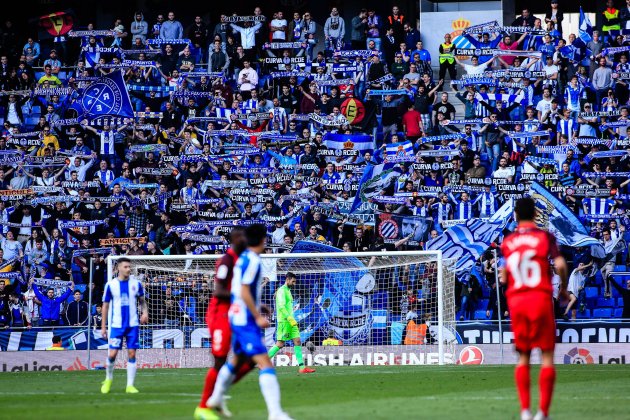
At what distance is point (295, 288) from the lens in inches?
975

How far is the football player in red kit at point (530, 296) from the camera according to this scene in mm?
10414

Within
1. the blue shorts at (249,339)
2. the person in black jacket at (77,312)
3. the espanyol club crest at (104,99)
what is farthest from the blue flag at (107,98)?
the blue shorts at (249,339)

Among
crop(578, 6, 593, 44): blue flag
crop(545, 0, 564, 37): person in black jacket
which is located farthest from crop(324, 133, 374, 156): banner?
crop(578, 6, 593, 44): blue flag

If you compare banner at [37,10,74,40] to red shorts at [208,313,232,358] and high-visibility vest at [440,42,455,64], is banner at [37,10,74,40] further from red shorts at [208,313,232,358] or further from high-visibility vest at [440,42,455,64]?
red shorts at [208,313,232,358]

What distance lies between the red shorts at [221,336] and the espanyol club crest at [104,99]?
62.9ft

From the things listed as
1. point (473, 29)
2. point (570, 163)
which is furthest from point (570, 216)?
point (473, 29)

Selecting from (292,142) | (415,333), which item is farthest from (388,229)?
(292,142)

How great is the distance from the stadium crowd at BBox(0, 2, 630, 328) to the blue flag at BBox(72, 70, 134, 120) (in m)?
0.08

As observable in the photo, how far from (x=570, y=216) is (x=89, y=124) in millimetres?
13528

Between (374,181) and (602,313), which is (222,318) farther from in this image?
(374,181)

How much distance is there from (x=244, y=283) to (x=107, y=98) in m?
20.7

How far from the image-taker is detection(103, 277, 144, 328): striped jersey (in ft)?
54.0

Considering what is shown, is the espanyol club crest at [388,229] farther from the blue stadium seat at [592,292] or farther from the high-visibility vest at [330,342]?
the blue stadium seat at [592,292]

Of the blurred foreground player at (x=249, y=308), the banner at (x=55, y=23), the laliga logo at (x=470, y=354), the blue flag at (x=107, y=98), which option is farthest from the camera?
the banner at (x=55, y=23)
